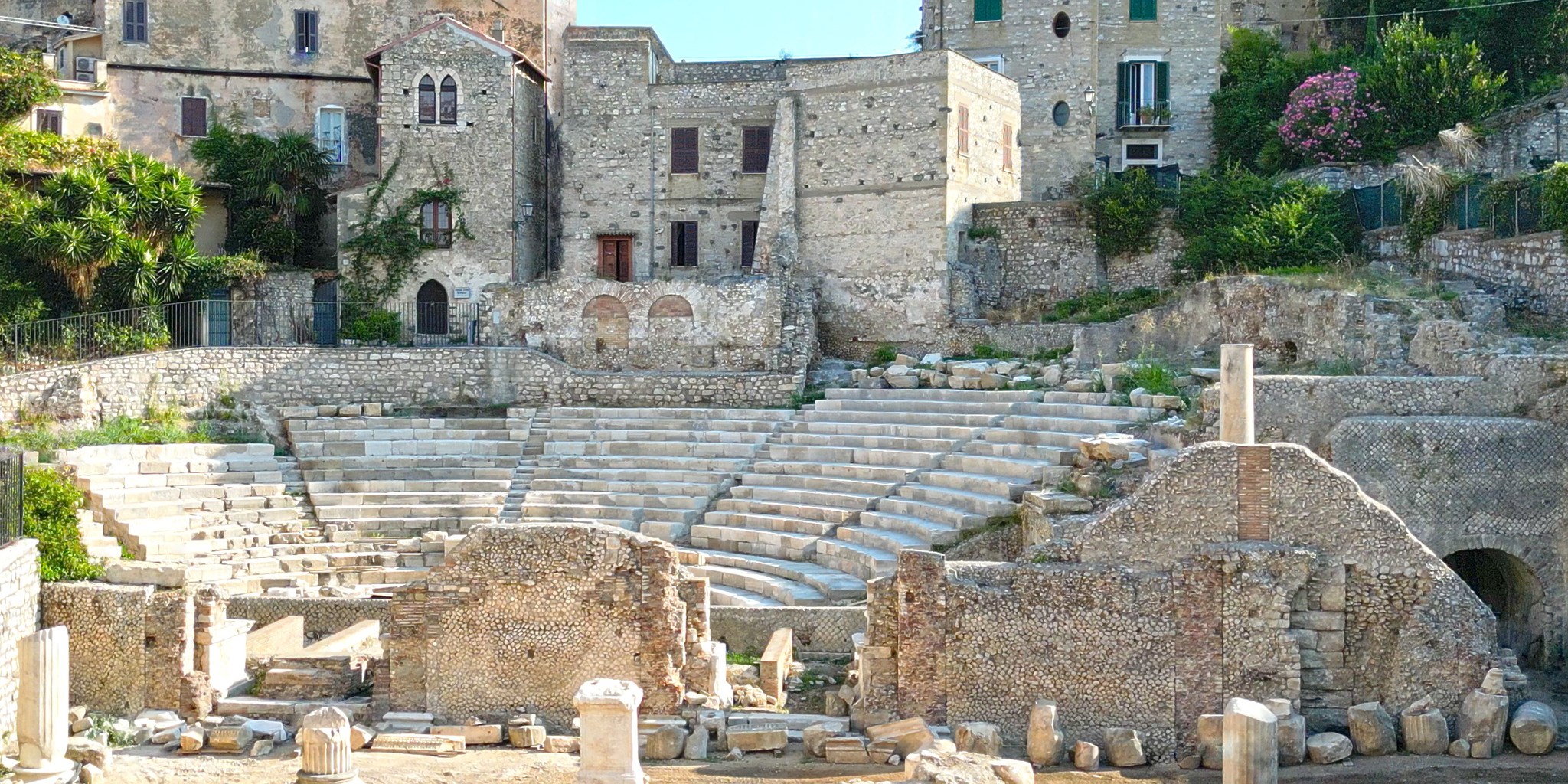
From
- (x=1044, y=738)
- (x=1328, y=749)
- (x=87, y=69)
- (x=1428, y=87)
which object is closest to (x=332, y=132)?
(x=87, y=69)

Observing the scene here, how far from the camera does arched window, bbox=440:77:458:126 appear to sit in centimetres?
3366

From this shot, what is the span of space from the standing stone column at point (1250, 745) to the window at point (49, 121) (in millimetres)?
29945

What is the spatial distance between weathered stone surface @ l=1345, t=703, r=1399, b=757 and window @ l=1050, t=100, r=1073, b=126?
2306 cm

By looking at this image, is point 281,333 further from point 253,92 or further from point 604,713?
point 604,713

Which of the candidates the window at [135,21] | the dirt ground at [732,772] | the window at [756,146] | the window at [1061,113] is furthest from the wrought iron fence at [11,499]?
the window at [1061,113]

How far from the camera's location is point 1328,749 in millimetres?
15383

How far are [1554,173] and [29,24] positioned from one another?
32.8 meters

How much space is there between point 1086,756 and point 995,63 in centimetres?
2455

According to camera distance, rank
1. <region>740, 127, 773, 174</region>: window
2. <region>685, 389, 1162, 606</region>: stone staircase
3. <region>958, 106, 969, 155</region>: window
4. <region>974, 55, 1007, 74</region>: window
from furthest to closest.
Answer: <region>974, 55, 1007, 74</region>: window
<region>740, 127, 773, 174</region>: window
<region>958, 106, 969, 155</region>: window
<region>685, 389, 1162, 606</region>: stone staircase

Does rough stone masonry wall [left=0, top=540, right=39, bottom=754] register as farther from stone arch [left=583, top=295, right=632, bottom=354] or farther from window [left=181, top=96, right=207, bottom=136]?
window [left=181, top=96, right=207, bottom=136]

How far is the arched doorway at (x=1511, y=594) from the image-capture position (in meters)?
18.4

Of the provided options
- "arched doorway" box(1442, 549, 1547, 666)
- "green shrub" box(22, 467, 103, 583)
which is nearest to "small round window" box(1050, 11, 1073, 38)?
"arched doorway" box(1442, 549, 1547, 666)

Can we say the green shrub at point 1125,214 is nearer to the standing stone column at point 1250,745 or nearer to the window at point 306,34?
the window at point 306,34

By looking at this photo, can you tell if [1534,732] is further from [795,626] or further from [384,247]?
[384,247]
